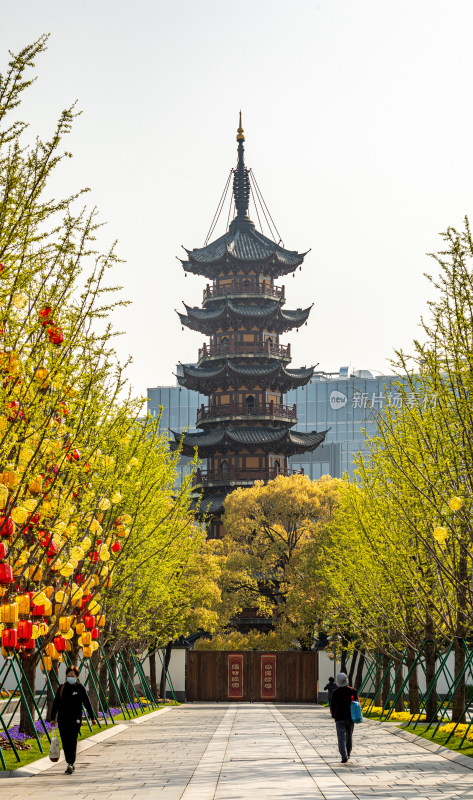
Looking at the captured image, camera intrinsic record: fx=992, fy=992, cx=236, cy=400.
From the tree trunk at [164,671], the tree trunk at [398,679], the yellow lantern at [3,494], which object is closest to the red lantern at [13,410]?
the yellow lantern at [3,494]

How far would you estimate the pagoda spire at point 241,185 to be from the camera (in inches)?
2665

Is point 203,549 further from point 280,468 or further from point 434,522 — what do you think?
point 434,522

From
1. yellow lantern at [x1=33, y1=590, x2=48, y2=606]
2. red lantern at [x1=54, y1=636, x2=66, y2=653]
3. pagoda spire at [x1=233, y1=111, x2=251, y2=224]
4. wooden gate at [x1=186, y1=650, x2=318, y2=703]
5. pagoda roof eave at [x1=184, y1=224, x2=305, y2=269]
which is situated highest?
pagoda spire at [x1=233, y1=111, x2=251, y2=224]

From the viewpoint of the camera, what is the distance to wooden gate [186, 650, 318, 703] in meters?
48.5

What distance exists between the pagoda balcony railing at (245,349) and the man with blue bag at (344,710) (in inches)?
1796

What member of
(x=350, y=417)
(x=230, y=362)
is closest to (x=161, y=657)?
(x=230, y=362)

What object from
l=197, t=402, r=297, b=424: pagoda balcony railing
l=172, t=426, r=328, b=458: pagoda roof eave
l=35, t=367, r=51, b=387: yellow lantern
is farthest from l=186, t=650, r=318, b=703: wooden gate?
l=35, t=367, r=51, b=387: yellow lantern

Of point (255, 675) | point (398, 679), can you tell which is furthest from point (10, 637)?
point (255, 675)

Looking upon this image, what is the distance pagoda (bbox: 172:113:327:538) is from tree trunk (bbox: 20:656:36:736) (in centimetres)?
3935

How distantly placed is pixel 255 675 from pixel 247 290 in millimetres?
25575

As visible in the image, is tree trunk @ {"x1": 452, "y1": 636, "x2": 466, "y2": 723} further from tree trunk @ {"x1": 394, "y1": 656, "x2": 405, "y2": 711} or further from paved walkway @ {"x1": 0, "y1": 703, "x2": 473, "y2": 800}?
tree trunk @ {"x1": 394, "y1": 656, "x2": 405, "y2": 711}

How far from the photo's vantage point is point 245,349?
62625mm

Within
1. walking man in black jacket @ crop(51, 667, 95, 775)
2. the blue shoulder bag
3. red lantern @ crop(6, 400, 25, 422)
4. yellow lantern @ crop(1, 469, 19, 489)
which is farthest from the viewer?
the blue shoulder bag

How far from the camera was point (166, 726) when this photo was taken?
2780 centimetres
